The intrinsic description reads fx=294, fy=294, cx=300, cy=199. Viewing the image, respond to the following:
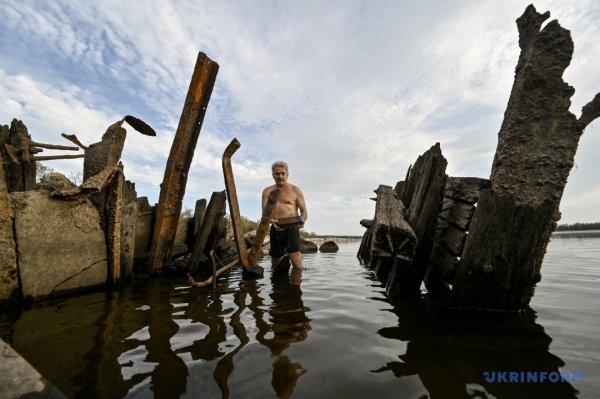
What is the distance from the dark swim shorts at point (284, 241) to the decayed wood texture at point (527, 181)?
3401mm

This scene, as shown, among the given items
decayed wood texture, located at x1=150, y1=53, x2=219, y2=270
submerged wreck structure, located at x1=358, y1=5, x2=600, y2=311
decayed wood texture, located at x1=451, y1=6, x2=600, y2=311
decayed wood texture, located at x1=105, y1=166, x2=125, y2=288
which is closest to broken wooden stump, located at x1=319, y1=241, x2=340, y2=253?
decayed wood texture, located at x1=150, y1=53, x2=219, y2=270

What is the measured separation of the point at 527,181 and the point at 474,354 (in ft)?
5.82

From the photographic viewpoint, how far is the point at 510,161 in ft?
9.59

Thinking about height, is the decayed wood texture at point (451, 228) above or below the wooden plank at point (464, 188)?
below

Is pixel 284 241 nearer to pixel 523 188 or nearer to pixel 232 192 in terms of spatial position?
pixel 232 192

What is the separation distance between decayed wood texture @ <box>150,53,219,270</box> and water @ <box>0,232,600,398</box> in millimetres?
1995

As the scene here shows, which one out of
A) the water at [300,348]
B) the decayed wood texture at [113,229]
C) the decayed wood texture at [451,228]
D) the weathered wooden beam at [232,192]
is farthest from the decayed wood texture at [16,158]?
the decayed wood texture at [451,228]

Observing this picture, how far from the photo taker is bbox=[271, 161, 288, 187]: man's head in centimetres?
597

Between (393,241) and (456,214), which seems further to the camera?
(456,214)

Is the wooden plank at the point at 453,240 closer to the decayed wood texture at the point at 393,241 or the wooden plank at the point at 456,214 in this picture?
the wooden plank at the point at 456,214

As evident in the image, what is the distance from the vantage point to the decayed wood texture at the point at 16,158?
638 centimetres

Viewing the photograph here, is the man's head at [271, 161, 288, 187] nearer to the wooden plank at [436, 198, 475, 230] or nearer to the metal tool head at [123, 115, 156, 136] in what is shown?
the metal tool head at [123, 115, 156, 136]

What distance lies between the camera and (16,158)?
642cm

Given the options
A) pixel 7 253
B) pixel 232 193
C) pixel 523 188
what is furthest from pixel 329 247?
pixel 7 253
